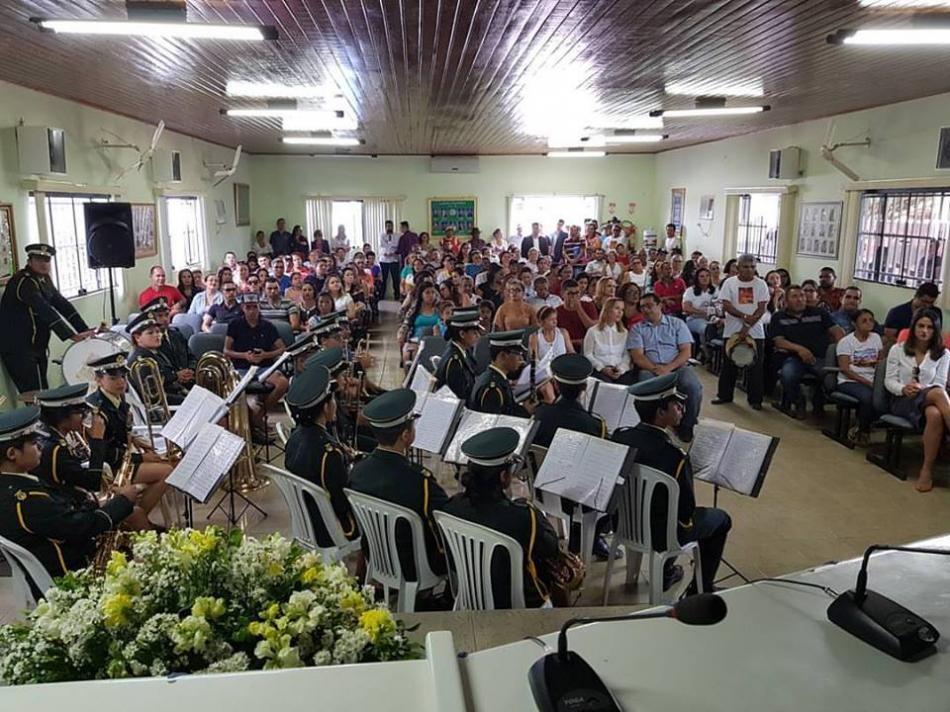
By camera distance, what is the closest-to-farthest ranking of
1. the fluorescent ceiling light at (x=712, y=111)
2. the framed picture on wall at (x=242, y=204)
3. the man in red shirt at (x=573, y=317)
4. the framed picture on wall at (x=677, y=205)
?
the man in red shirt at (x=573, y=317) < the fluorescent ceiling light at (x=712, y=111) < the framed picture on wall at (x=242, y=204) < the framed picture on wall at (x=677, y=205)

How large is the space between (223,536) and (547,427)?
2603mm

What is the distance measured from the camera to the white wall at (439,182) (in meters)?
17.5

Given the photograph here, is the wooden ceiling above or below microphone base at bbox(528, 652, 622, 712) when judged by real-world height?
above

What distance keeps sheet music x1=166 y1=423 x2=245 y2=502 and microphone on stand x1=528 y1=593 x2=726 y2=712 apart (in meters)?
2.79

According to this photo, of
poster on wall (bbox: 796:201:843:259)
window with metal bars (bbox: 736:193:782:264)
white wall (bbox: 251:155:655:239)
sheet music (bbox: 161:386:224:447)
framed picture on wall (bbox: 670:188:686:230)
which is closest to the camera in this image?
sheet music (bbox: 161:386:224:447)

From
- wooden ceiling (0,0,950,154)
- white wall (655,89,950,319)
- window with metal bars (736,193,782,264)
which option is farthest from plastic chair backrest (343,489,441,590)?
window with metal bars (736,193,782,264)

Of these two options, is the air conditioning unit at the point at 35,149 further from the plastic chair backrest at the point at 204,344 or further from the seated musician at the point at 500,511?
the seated musician at the point at 500,511

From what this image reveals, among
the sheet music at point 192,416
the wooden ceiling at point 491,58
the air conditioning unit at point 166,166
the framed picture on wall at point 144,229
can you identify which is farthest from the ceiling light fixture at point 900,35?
the air conditioning unit at point 166,166

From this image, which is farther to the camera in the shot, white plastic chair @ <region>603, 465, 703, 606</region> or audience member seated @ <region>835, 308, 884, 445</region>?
audience member seated @ <region>835, 308, 884, 445</region>

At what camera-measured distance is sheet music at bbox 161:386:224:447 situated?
14.2 ft

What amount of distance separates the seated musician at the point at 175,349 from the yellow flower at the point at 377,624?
5337 mm

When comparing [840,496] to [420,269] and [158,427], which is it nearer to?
[158,427]

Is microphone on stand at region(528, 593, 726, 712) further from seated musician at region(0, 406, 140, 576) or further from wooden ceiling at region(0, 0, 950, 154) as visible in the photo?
wooden ceiling at region(0, 0, 950, 154)

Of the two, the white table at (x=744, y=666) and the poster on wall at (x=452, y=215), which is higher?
the poster on wall at (x=452, y=215)
